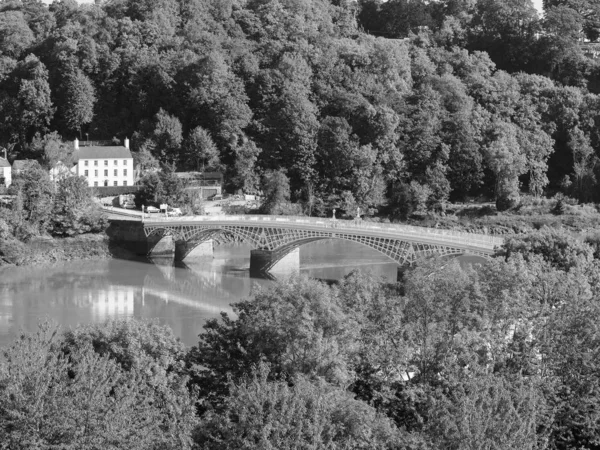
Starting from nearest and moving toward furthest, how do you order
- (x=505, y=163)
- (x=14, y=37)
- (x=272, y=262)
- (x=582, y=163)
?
(x=272, y=262)
(x=505, y=163)
(x=582, y=163)
(x=14, y=37)

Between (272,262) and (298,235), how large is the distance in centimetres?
211

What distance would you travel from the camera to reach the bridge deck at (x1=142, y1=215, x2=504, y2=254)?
173 ft

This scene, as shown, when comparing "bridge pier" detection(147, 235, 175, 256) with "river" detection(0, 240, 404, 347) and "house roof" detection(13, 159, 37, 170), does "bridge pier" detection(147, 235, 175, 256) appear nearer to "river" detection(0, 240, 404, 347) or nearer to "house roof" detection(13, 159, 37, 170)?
"river" detection(0, 240, 404, 347)

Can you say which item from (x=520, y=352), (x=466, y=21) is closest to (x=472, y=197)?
(x=466, y=21)

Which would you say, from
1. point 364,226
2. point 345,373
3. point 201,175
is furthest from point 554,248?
point 201,175

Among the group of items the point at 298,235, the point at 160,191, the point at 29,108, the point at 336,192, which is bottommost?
the point at 298,235

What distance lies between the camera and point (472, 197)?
264ft

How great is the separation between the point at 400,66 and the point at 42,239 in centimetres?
3349

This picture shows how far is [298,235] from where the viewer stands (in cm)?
5828


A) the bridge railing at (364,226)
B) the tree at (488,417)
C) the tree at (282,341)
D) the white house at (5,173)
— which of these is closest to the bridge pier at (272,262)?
the bridge railing at (364,226)

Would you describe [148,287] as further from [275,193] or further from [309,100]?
[309,100]

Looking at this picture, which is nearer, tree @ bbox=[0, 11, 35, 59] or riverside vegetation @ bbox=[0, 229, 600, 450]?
riverside vegetation @ bbox=[0, 229, 600, 450]

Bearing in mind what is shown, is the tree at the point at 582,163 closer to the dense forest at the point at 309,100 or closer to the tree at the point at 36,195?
the dense forest at the point at 309,100

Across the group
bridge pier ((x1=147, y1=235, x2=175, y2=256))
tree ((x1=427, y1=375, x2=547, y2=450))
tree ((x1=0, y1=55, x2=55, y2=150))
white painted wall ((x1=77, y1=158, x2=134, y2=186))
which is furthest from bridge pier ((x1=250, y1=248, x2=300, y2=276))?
tree ((x1=427, y1=375, x2=547, y2=450))
